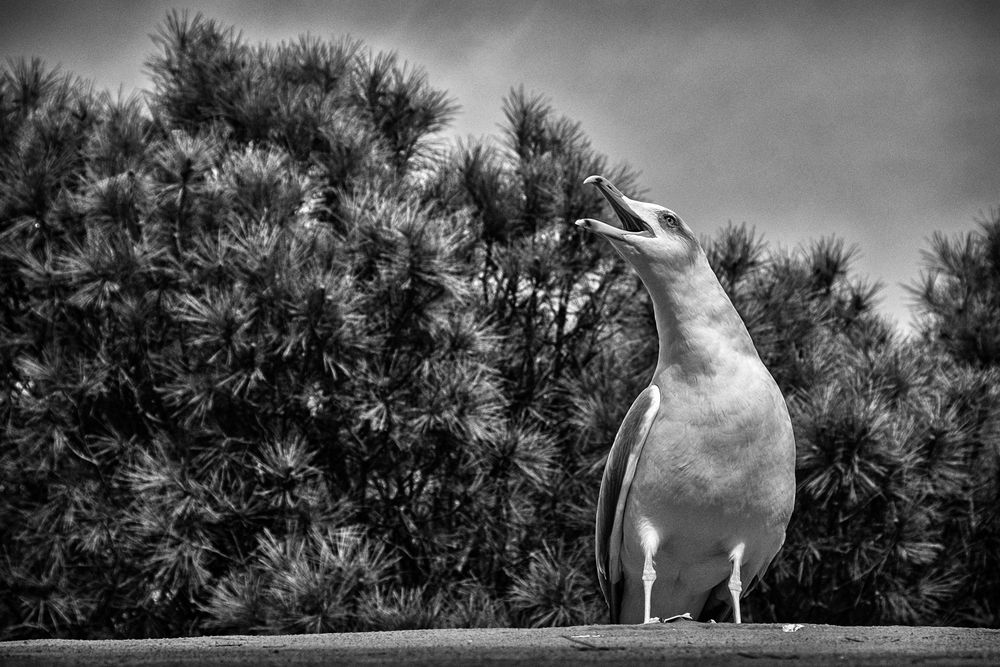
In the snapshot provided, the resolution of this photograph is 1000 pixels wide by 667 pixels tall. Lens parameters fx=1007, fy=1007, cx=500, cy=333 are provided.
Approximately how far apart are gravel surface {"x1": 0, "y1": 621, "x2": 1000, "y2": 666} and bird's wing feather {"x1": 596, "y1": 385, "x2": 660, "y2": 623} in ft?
2.66

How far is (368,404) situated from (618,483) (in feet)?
5.42

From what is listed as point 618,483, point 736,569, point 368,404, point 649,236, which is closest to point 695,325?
point 649,236

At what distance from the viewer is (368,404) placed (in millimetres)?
3277

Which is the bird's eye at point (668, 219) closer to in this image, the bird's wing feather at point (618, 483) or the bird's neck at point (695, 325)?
the bird's neck at point (695, 325)

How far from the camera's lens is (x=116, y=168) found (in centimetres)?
384

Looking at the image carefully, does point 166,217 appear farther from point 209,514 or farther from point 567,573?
point 567,573

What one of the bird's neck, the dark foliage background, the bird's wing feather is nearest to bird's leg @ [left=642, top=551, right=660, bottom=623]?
the bird's wing feather

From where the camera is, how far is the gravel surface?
755mm

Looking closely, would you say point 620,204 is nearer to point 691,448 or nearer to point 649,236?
point 649,236

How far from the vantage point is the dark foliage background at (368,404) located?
3.11 meters

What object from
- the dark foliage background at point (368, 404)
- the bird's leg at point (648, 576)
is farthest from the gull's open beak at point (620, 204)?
the dark foliage background at point (368, 404)

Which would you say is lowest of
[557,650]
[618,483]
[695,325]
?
[557,650]

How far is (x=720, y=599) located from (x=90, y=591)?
231cm

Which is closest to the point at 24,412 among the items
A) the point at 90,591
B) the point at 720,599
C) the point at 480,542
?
the point at 90,591
